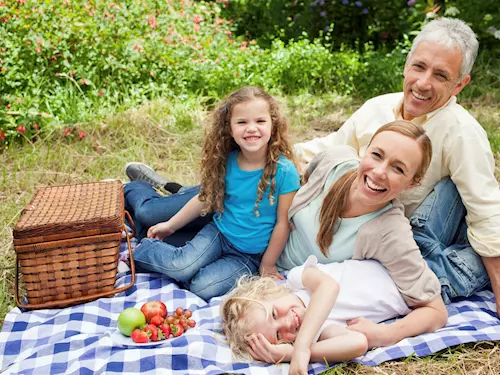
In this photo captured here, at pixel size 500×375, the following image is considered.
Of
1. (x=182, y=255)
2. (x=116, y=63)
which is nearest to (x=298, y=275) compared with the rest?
(x=182, y=255)

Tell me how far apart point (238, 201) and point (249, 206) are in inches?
3.1

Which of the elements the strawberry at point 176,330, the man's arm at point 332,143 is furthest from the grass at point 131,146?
the man's arm at point 332,143

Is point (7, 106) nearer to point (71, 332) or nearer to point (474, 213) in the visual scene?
point (71, 332)

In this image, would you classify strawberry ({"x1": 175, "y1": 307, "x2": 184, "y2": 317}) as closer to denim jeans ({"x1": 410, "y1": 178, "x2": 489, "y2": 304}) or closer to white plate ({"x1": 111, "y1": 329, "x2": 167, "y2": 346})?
white plate ({"x1": 111, "y1": 329, "x2": 167, "y2": 346})

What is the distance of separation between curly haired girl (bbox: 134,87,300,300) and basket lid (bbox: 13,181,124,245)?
1.14 ft

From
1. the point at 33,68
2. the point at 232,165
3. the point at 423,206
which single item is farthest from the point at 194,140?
the point at 423,206

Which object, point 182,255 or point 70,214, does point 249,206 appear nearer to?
point 182,255

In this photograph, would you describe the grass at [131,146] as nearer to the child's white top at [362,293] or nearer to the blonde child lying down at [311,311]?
the blonde child lying down at [311,311]

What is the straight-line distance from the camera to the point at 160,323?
9.50 ft

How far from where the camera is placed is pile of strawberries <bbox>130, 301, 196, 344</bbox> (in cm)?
280

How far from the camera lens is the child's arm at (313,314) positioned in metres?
2.47

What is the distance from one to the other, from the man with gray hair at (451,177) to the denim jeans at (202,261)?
978mm

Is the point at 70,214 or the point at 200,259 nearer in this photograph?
the point at 70,214

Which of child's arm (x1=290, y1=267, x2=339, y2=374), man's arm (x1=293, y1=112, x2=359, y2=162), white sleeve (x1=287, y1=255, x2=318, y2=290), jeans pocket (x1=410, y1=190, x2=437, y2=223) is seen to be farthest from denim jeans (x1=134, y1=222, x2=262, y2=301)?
jeans pocket (x1=410, y1=190, x2=437, y2=223)
